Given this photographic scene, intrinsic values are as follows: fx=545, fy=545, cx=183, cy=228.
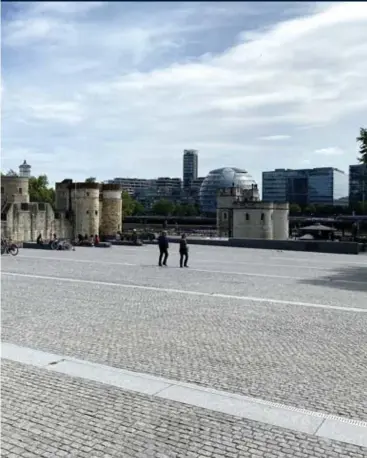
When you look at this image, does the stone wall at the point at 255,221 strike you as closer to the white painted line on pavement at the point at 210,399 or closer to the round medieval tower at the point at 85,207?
the round medieval tower at the point at 85,207

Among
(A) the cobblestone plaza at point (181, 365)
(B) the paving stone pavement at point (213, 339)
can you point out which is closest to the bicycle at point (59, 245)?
(A) the cobblestone plaza at point (181, 365)

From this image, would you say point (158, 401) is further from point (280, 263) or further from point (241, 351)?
point (280, 263)

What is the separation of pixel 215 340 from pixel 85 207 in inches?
1787

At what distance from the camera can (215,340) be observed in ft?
28.1

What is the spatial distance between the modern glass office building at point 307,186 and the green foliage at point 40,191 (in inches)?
3323

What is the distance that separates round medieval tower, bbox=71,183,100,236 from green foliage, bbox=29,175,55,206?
25.8 metres

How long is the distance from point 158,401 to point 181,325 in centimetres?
397

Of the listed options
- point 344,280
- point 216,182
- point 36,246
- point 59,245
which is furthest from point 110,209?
point 216,182

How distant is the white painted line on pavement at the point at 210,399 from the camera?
502cm

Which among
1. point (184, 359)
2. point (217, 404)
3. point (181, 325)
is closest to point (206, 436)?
point (217, 404)

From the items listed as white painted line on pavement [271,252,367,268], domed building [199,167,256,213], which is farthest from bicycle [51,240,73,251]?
domed building [199,167,256,213]

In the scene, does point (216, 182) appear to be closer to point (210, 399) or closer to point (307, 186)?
point (307, 186)

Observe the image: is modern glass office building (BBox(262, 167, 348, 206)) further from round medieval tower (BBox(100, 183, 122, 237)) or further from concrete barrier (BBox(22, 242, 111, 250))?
concrete barrier (BBox(22, 242, 111, 250))

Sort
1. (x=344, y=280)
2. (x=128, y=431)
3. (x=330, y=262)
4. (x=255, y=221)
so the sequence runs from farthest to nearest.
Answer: (x=255, y=221) < (x=330, y=262) < (x=344, y=280) < (x=128, y=431)
